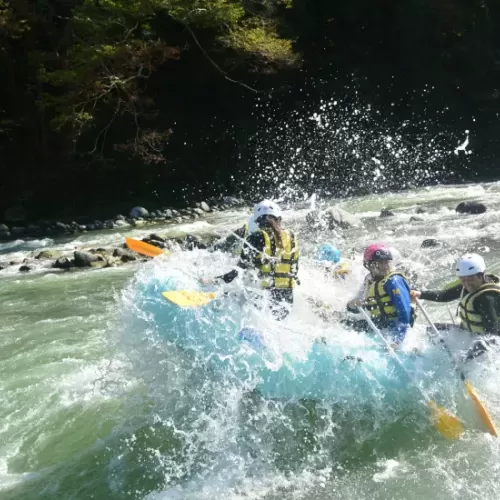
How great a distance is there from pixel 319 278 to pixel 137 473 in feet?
8.50

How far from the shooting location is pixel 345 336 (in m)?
4.36

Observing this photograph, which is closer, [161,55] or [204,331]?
[204,331]

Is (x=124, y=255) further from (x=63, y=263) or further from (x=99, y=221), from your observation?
(x=99, y=221)

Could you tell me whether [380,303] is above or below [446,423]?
above

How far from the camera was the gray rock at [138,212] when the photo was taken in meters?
16.2

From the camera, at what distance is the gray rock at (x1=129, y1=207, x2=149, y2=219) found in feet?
53.3

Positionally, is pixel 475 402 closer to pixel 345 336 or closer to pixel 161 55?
pixel 345 336

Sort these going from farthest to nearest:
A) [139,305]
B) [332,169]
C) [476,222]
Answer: [332,169] → [476,222] → [139,305]

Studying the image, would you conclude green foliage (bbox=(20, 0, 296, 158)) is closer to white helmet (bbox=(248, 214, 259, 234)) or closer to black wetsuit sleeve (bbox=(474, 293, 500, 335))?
white helmet (bbox=(248, 214, 259, 234))

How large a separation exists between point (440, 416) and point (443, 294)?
41.2 inches

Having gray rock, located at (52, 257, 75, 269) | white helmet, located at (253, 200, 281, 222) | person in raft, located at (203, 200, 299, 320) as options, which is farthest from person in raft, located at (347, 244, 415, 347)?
gray rock, located at (52, 257, 75, 269)

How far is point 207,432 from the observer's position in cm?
415

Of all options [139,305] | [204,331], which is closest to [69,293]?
[139,305]

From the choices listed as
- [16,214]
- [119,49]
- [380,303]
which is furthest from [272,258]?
[16,214]
